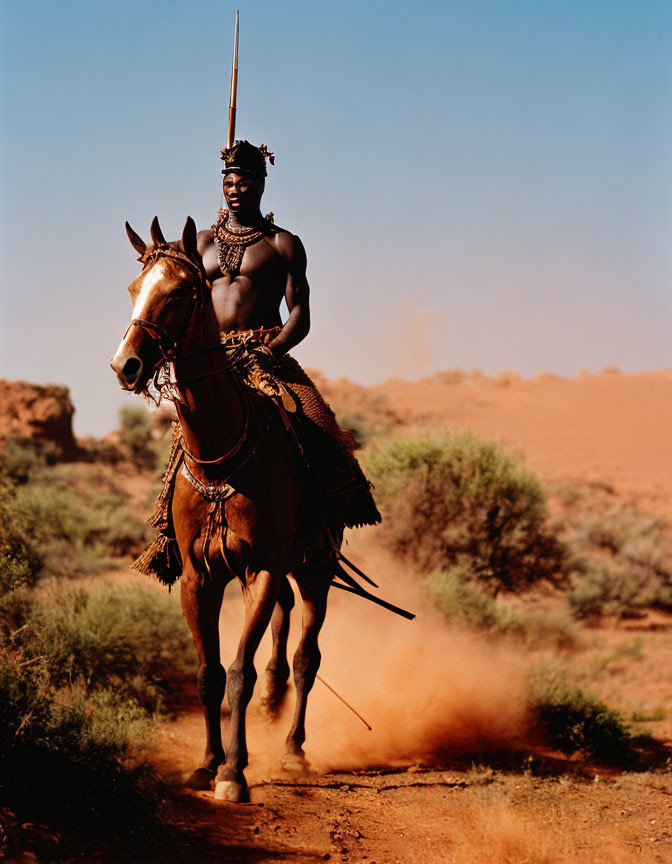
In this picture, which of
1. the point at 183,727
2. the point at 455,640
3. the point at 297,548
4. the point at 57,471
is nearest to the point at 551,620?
the point at 455,640

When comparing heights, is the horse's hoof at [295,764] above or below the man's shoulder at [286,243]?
below

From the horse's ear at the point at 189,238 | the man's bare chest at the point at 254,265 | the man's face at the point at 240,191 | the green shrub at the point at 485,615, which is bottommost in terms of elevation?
the green shrub at the point at 485,615

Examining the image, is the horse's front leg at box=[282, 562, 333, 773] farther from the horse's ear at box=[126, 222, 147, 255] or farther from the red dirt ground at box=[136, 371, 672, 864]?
the horse's ear at box=[126, 222, 147, 255]

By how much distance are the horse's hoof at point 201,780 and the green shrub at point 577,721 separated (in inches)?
175

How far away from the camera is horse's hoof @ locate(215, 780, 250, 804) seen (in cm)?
589

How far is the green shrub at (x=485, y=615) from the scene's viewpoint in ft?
44.9

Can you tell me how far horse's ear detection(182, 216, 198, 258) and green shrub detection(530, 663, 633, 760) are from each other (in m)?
6.47

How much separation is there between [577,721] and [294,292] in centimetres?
575

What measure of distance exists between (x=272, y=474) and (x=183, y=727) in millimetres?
4008

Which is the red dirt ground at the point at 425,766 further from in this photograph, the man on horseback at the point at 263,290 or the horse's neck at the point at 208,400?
the horse's neck at the point at 208,400

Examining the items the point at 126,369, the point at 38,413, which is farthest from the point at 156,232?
the point at 38,413

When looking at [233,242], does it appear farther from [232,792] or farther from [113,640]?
[113,640]

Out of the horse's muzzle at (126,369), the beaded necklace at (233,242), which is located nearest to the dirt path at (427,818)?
the horse's muzzle at (126,369)

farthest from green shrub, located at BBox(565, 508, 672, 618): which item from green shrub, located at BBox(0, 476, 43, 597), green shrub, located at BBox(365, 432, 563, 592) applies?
green shrub, located at BBox(0, 476, 43, 597)
